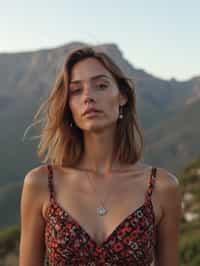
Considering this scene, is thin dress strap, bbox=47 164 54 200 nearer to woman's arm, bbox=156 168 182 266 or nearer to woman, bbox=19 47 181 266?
woman, bbox=19 47 181 266

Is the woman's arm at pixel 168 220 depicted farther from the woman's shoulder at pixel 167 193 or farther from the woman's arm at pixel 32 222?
the woman's arm at pixel 32 222

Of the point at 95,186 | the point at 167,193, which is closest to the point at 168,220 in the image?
the point at 167,193

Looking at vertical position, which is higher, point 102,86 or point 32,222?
point 102,86

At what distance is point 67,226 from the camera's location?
3.68 metres

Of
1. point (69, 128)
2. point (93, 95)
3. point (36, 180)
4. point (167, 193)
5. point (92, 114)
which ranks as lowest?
point (167, 193)

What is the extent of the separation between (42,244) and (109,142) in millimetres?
819

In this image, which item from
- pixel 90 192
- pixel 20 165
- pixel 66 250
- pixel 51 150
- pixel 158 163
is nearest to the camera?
pixel 66 250

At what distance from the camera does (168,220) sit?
3.90m

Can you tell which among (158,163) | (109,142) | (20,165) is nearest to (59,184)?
(109,142)

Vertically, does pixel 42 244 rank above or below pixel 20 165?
above

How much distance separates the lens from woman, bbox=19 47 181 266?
3.67 m

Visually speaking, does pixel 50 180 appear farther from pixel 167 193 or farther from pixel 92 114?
pixel 167 193

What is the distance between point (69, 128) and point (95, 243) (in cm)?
88

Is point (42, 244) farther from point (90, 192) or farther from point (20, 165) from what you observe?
Answer: point (20, 165)
